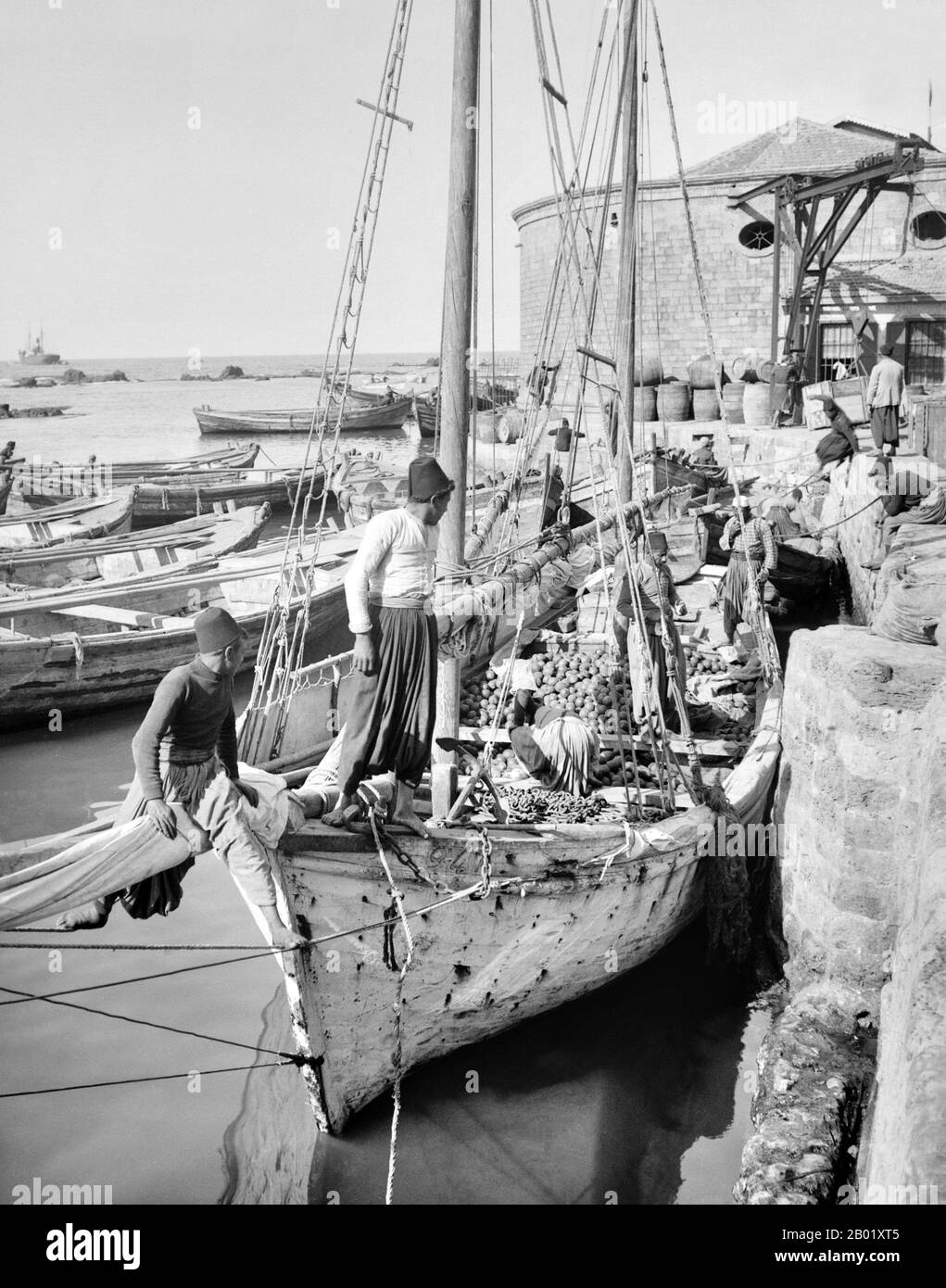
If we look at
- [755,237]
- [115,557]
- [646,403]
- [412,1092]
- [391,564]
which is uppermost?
[755,237]

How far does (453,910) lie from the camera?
5.65 metres

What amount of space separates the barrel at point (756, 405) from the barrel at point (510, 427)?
5.85 m

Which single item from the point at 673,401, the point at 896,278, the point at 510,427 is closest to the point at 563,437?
the point at 673,401

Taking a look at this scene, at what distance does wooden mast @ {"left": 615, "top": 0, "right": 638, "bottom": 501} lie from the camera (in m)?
10.0

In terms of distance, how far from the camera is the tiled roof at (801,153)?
2691 cm

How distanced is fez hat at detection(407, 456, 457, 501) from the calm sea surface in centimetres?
240

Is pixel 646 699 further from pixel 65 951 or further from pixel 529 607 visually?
pixel 65 951

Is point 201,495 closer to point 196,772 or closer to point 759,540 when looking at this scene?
point 759,540

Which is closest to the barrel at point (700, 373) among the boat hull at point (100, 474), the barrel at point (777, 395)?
the barrel at point (777, 395)

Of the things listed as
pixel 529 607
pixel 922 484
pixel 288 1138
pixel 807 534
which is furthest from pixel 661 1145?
pixel 807 534

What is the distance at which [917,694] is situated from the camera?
5633 mm

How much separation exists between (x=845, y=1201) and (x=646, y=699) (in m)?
3.71

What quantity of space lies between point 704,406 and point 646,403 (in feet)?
4.51

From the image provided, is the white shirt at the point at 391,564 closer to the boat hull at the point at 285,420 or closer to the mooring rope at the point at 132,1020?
the mooring rope at the point at 132,1020
